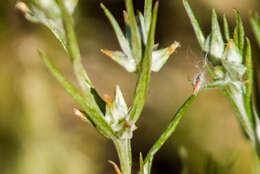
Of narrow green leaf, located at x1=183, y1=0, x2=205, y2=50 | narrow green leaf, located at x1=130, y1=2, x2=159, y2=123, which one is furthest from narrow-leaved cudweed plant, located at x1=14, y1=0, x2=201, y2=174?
narrow green leaf, located at x1=183, y1=0, x2=205, y2=50

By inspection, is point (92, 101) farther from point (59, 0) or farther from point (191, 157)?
point (191, 157)

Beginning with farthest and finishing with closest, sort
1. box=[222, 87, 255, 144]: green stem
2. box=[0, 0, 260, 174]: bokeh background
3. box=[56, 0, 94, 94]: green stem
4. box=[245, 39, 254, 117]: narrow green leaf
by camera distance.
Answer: box=[0, 0, 260, 174]: bokeh background → box=[222, 87, 255, 144]: green stem → box=[245, 39, 254, 117]: narrow green leaf → box=[56, 0, 94, 94]: green stem

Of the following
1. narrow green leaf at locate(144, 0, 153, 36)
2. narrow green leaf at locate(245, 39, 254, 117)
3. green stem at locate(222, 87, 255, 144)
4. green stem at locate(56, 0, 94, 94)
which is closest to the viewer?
green stem at locate(56, 0, 94, 94)

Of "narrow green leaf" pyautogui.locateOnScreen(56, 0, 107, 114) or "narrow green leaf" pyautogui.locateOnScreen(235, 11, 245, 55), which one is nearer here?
"narrow green leaf" pyautogui.locateOnScreen(56, 0, 107, 114)

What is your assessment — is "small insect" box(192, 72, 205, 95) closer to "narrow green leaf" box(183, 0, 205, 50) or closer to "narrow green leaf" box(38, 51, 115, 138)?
"narrow green leaf" box(183, 0, 205, 50)

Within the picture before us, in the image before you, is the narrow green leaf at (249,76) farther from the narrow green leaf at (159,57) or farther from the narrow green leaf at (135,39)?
the narrow green leaf at (135,39)

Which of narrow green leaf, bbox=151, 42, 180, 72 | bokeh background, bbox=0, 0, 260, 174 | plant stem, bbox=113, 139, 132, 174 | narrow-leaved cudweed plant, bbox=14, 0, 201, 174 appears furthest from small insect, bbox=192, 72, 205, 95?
bokeh background, bbox=0, 0, 260, 174

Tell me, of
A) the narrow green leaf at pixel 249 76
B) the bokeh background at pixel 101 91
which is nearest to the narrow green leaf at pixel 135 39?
the narrow green leaf at pixel 249 76

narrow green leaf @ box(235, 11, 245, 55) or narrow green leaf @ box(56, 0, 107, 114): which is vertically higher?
narrow green leaf @ box(56, 0, 107, 114)
